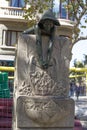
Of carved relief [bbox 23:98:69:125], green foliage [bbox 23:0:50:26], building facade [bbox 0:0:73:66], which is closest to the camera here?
carved relief [bbox 23:98:69:125]

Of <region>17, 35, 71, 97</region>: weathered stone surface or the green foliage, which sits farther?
the green foliage

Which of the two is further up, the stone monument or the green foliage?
the green foliage

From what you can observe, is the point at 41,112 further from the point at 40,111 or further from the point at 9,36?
the point at 9,36

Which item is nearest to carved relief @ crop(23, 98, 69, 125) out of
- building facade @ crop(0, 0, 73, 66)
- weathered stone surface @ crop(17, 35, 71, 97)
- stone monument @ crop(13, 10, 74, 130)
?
stone monument @ crop(13, 10, 74, 130)

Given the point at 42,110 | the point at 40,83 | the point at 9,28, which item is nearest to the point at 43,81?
the point at 40,83

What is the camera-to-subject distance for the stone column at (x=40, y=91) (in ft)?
14.3

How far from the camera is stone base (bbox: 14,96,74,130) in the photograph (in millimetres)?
4336

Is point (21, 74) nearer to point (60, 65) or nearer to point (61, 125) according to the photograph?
point (60, 65)

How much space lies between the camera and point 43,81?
4426mm

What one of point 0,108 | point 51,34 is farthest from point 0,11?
point 51,34

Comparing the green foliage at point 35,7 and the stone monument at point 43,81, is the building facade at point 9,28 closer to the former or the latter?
the green foliage at point 35,7

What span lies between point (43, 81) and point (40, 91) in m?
0.13

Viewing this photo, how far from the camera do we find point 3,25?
30.7 m

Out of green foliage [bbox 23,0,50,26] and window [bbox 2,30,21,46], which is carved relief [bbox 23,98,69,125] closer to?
green foliage [bbox 23,0,50,26]
